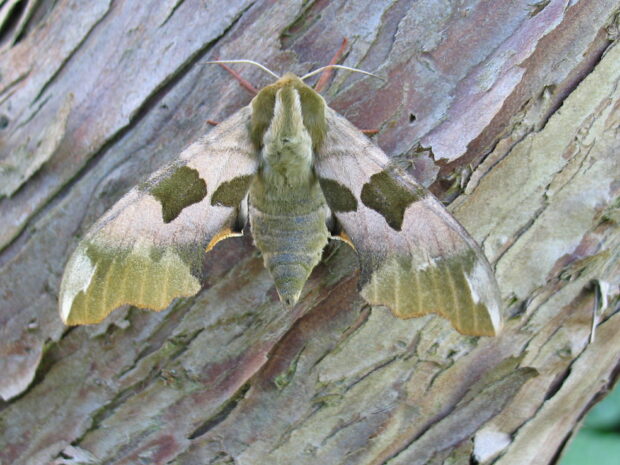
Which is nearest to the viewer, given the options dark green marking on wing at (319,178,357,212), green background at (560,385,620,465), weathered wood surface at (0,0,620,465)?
weathered wood surface at (0,0,620,465)

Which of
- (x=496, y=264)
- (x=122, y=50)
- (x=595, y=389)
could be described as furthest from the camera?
(x=595, y=389)

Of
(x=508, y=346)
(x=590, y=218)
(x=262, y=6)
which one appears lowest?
(x=508, y=346)

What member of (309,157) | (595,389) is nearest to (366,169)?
(309,157)

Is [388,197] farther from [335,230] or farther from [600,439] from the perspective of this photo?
[600,439]

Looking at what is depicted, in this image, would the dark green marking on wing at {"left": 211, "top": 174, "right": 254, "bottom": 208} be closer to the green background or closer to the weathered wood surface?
the weathered wood surface

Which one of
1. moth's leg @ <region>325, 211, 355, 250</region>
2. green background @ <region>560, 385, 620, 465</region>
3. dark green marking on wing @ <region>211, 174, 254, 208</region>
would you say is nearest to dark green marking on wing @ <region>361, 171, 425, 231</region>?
moth's leg @ <region>325, 211, 355, 250</region>

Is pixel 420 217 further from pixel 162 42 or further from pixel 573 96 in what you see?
pixel 162 42
